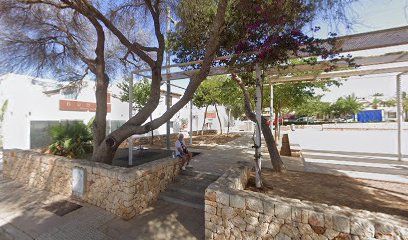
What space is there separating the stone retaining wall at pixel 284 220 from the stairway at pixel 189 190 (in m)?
1.32

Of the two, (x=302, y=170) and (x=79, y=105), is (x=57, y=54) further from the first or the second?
(x=302, y=170)

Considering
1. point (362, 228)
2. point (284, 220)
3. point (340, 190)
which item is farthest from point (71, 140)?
point (362, 228)

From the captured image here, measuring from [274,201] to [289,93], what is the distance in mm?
9898

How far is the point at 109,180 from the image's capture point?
15.9 ft

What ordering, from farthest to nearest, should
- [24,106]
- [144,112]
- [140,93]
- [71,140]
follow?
[140,93], [24,106], [71,140], [144,112]

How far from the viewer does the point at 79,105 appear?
48.2 feet

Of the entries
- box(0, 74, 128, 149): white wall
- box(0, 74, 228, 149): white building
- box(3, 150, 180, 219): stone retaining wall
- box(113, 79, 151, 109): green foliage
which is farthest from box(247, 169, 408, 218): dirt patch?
box(0, 74, 128, 149): white wall

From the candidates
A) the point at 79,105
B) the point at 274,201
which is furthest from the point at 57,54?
the point at 274,201

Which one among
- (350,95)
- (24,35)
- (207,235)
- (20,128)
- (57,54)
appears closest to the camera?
(207,235)

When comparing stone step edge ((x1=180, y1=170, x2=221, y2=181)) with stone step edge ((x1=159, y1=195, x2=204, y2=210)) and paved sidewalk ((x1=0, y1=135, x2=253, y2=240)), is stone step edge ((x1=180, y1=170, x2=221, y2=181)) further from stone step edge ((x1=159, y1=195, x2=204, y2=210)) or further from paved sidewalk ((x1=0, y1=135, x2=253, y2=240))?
paved sidewalk ((x1=0, y1=135, x2=253, y2=240))

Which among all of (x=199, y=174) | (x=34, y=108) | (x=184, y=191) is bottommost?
(x=184, y=191)

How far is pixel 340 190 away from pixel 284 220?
288 centimetres

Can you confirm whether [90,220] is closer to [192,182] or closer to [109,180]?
[109,180]

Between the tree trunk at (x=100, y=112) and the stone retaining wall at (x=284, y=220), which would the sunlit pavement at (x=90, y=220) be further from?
the tree trunk at (x=100, y=112)
